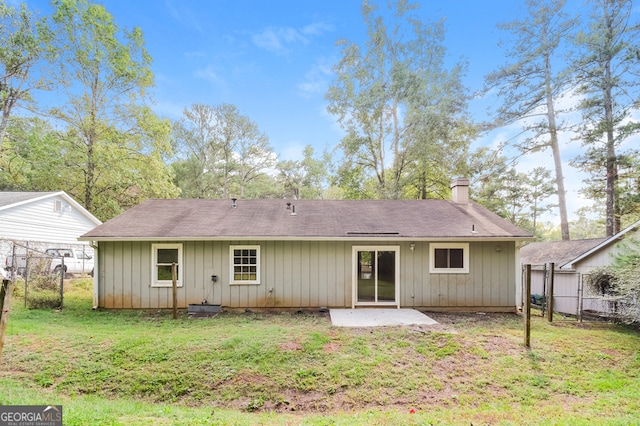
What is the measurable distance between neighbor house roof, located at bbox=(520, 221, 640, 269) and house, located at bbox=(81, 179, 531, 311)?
3.15 m

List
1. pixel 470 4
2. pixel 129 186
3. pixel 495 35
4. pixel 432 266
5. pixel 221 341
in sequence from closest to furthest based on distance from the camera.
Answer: pixel 221 341 → pixel 432 266 → pixel 470 4 → pixel 495 35 → pixel 129 186

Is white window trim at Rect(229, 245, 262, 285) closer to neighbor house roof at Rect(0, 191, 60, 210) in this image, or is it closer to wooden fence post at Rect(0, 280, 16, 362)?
wooden fence post at Rect(0, 280, 16, 362)

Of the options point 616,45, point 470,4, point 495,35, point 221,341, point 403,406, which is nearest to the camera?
point 403,406

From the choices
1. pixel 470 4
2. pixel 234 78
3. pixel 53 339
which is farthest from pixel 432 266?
pixel 234 78

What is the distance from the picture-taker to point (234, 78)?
58.9 ft

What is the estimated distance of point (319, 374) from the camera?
4695 mm

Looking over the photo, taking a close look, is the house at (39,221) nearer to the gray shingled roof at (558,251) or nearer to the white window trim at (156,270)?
the white window trim at (156,270)

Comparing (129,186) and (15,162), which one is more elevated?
(15,162)

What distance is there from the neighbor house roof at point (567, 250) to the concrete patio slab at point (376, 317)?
6127 millimetres

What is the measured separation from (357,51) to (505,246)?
1514 centimetres

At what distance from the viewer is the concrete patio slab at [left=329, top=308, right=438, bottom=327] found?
6.93m

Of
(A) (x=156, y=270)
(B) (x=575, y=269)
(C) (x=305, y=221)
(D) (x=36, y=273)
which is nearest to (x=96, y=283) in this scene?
(A) (x=156, y=270)

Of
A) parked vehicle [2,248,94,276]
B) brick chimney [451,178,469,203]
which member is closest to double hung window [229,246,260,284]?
parked vehicle [2,248,94,276]

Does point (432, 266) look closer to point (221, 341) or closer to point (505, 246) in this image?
point (505, 246)
